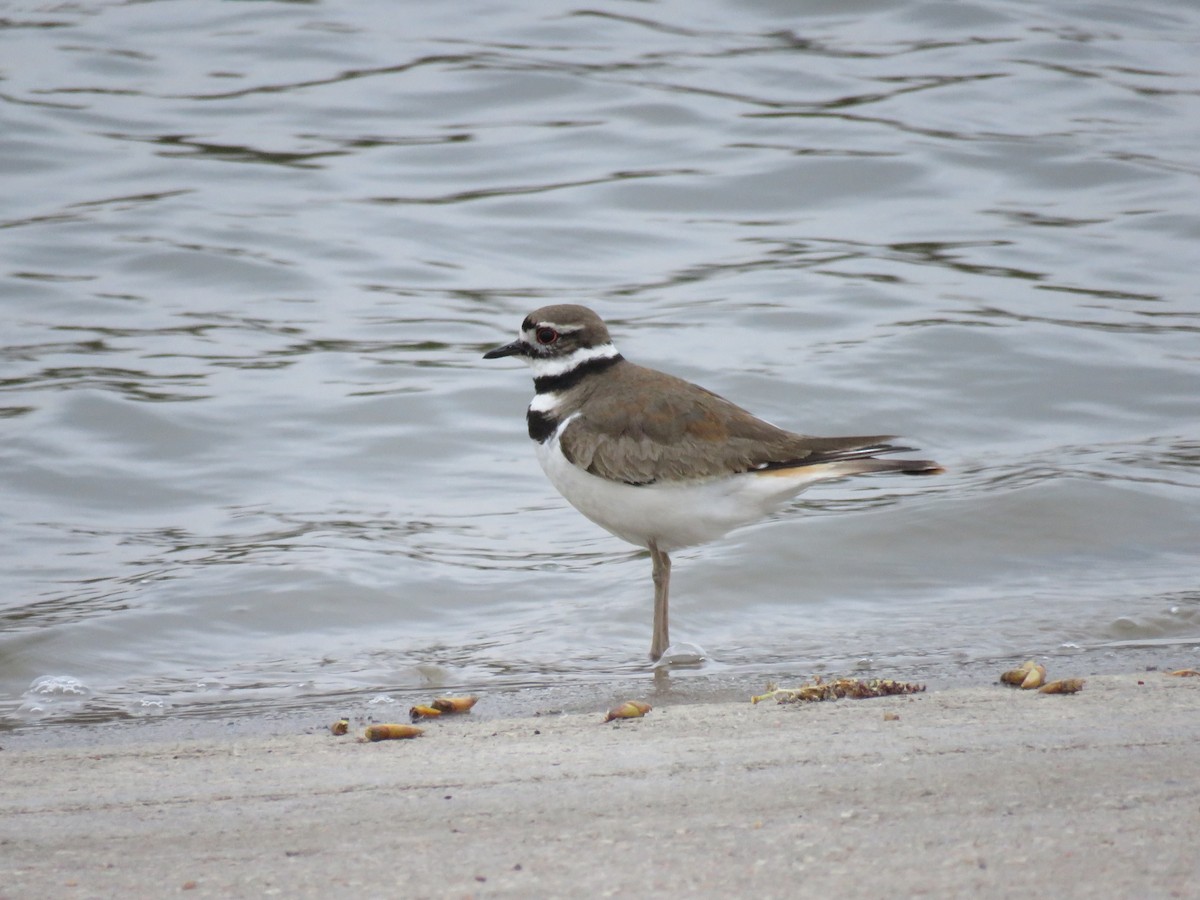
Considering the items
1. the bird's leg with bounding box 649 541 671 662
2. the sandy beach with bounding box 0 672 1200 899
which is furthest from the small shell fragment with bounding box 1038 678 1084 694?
the bird's leg with bounding box 649 541 671 662

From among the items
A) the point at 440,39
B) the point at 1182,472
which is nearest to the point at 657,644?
the point at 1182,472

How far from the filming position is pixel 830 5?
1775 centimetres

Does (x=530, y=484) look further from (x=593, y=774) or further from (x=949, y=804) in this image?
(x=949, y=804)

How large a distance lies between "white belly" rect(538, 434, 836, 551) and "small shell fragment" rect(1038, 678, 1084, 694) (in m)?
1.47

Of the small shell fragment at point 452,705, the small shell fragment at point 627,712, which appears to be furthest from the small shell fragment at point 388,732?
the small shell fragment at point 627,712

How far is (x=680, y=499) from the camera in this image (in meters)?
6.16

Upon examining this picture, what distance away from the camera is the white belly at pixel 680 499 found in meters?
6.10

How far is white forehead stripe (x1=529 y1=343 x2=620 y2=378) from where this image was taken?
661cm

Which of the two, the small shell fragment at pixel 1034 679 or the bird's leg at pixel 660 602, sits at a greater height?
the small shell fragment at pixel 1034 679

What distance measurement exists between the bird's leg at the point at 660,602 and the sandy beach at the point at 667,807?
4.88 ft

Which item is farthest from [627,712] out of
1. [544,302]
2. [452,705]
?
[544,302]

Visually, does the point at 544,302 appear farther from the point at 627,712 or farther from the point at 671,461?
the point at 627,712

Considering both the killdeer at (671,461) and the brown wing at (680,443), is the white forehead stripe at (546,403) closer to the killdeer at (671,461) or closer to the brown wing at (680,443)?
the killdeer at (671,461)

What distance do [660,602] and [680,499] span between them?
52 cm
